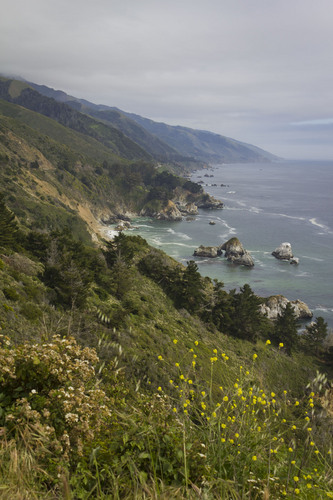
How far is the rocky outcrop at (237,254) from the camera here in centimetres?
7375

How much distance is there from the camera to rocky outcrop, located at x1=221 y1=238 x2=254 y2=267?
73.8 meters

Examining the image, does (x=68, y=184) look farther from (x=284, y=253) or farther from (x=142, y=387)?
(x=142, y=387)

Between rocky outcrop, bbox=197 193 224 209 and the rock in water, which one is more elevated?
rocky outcrop, bbox=197 193 224 209

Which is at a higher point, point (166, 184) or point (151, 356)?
point (166, 184)

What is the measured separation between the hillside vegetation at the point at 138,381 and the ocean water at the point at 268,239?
70.0 feet

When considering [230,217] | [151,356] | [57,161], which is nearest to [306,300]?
[151,356]

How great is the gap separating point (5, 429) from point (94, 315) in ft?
61.3

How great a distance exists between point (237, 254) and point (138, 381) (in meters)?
72.1

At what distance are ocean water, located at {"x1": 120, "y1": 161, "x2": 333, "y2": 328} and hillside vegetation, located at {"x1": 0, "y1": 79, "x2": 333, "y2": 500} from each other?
70.0ft

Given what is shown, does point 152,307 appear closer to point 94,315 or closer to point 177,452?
point 94,315

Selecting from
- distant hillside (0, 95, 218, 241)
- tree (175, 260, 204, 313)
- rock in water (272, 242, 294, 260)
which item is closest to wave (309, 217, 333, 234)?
rock in water (272, 242, 294, 260)

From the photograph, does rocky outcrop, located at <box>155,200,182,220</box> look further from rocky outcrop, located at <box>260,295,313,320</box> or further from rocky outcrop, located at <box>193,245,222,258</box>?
rocky outcrop, located at <box>260,295,313,320</box>

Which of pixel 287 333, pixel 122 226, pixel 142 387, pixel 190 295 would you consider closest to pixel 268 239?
pixel 122 226

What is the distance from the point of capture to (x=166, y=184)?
526ft
